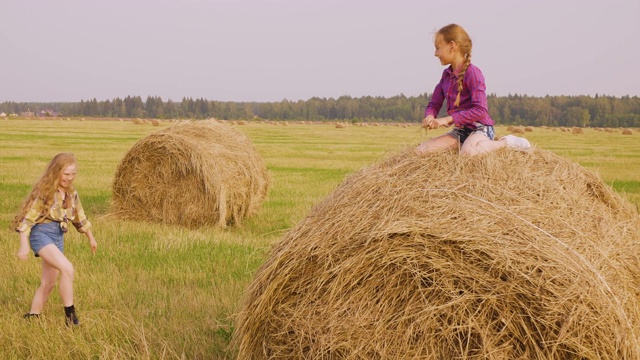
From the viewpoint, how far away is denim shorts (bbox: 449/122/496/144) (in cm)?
559

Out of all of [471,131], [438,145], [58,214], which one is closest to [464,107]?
[471,131]

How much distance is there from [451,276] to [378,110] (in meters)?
159

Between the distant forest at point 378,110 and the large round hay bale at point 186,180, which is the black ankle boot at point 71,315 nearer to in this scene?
the large round hay bale at point 186,180

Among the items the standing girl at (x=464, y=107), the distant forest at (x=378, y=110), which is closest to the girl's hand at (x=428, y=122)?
the standing girl at (x=464, y=107)

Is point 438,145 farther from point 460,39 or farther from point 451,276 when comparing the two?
point 451,276

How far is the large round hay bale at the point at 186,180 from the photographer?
39.3ft

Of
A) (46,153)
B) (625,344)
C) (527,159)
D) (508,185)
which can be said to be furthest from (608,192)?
(46,153)

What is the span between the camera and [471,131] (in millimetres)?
5637

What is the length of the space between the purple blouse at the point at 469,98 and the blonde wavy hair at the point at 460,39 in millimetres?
62

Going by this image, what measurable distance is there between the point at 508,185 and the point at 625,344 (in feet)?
4.41

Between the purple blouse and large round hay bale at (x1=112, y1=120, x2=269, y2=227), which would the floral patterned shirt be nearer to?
the purple blouse

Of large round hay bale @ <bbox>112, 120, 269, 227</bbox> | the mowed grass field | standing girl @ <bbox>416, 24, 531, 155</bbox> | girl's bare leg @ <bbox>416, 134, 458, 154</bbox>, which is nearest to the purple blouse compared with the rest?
standing girl @ <bbox>416, 24, 531, 155</bbox>

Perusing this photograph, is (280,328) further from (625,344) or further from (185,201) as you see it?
(185,201)

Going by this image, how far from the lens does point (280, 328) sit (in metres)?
4.64
